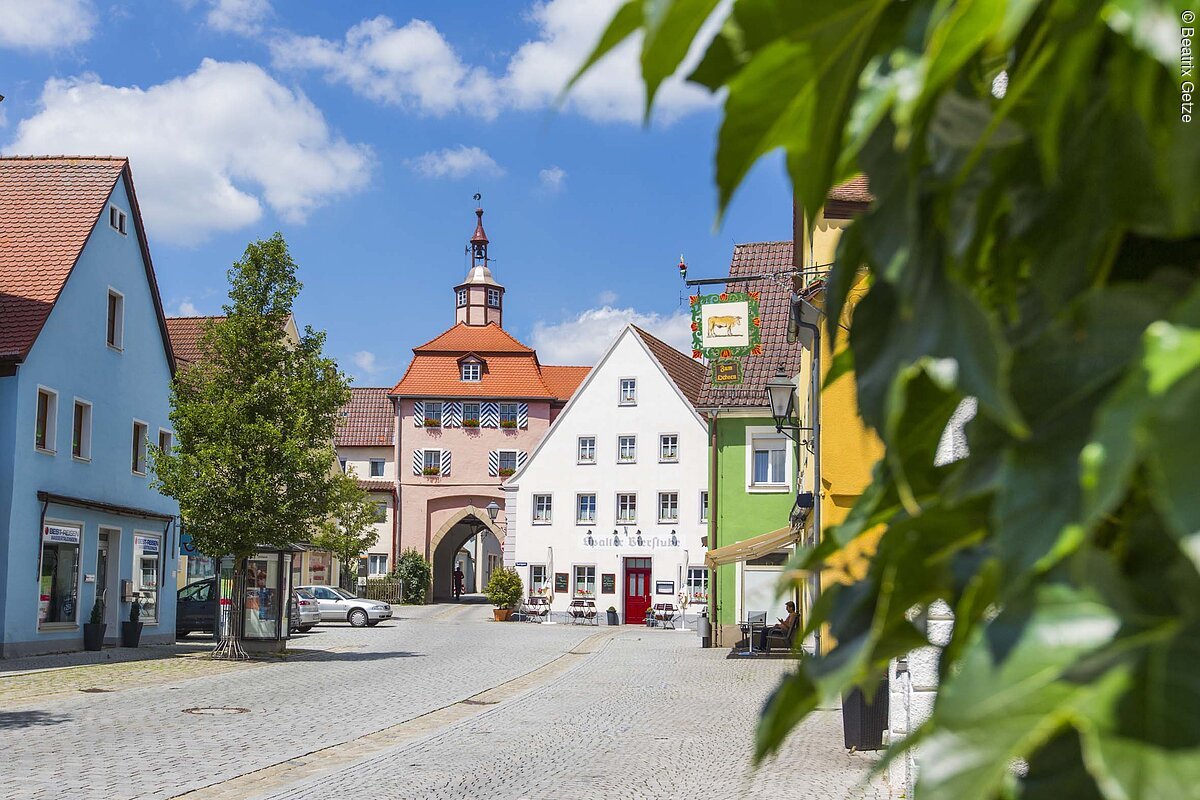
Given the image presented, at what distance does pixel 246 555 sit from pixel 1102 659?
26041 mm

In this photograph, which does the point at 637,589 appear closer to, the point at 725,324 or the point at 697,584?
the point at 697,584

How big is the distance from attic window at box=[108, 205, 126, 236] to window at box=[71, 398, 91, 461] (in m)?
4.39

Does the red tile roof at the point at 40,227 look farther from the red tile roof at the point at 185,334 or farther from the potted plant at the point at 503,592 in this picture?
the potted plant at the point at 503,592

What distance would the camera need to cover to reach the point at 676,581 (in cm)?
4806

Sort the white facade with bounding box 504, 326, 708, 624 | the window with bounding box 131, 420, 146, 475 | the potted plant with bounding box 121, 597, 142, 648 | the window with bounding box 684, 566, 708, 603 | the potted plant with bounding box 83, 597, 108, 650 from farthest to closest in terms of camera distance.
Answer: the white facade with bounding box 504, 326, 708, 624 < the window with bounding box 684, 566, 708, 603 < the window with bounding box 131, 420, 146, 475 < the potted plant with bounding box 121, 597, 142, 648 < the potted plant with bounding box 83, 597, 108, 650

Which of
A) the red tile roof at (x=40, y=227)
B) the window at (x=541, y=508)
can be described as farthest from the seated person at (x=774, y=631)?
the window at (x=541, y=508)

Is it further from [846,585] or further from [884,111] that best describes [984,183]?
[846,585]

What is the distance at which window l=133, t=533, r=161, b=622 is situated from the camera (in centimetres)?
3012

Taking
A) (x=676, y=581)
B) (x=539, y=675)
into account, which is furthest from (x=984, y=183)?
(x=676, y=581)

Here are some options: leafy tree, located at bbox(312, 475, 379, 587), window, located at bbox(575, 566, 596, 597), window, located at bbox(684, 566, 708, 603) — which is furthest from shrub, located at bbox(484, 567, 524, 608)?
window, located at bbox(684, 566, 708, 603)

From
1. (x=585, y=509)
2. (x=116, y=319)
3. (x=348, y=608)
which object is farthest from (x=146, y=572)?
(x=585, y=509)

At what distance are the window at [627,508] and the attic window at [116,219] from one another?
24.4m

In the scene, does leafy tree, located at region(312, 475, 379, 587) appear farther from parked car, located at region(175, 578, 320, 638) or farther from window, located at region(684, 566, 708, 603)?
window, located at region(684, 566, 708, 603)

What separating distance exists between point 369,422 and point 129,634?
4155cm
